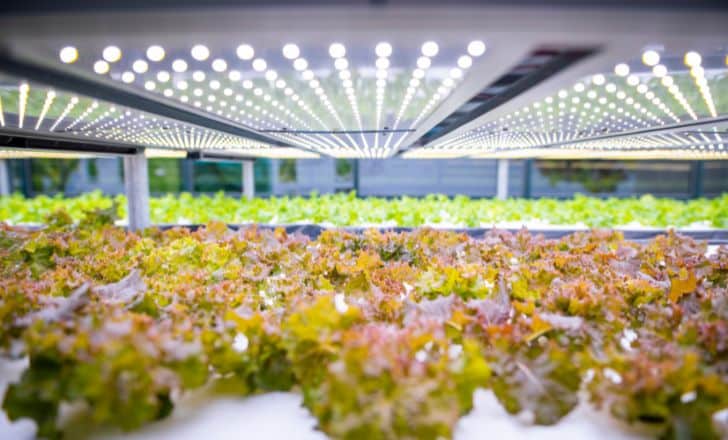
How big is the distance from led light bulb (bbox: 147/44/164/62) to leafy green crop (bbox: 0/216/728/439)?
2.68ft

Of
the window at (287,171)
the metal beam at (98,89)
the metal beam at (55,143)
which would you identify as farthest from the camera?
the window at (287,171)

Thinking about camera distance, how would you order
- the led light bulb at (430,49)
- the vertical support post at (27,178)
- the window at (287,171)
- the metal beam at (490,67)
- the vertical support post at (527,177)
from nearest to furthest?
1. the metal beam at (490,67)
2. the led light bulb at (430,49)
3. the vertical support post at (527,177)
4. the window at (287,171)
5. the vertical support post at (27,178)

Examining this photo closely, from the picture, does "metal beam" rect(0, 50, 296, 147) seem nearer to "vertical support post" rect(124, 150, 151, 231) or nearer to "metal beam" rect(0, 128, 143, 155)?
"metal beam" rect(0, 128, 143, 155)

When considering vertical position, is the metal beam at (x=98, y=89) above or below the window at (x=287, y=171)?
above

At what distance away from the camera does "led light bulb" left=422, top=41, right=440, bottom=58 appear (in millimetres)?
1242

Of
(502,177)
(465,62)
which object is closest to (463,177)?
(502,177)

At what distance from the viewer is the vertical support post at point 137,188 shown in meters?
4.23

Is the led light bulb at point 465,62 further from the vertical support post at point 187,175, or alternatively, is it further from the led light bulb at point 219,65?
the vertical support post at point 187,175

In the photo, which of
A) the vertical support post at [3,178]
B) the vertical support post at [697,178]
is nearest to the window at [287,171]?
the vertical support post at [3,178]

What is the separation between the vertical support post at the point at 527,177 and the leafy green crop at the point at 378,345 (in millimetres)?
6182

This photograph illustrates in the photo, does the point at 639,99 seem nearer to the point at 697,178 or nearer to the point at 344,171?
the point at 344,171

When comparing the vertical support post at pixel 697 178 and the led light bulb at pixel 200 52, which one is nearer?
the led light bulb at pixel 200 52

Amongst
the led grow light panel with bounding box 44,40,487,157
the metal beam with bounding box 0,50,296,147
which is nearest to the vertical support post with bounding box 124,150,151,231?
the metal beam with bounding box 0,50,296,147

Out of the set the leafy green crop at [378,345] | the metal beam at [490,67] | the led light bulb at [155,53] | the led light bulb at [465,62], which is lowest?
the leafy green crop at [378,345]
